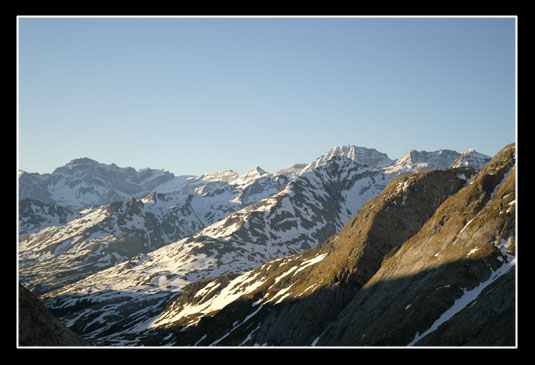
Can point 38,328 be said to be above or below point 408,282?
above

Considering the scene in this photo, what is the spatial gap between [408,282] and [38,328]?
222ft

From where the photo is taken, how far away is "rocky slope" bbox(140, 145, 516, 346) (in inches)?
2635

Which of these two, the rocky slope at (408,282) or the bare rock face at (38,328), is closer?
the bare rock face at (38,328)

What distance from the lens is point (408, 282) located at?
86.8 m

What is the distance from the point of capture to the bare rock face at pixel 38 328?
154 feet

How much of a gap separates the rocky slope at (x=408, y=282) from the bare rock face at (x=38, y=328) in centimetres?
4783

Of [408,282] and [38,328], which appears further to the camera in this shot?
[408,282]

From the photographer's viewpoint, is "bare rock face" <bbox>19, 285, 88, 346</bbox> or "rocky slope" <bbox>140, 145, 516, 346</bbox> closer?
"bare rock face" <bbox>19, 285, 88, 346</bbox>

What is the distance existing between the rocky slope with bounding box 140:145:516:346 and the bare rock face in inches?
1883
